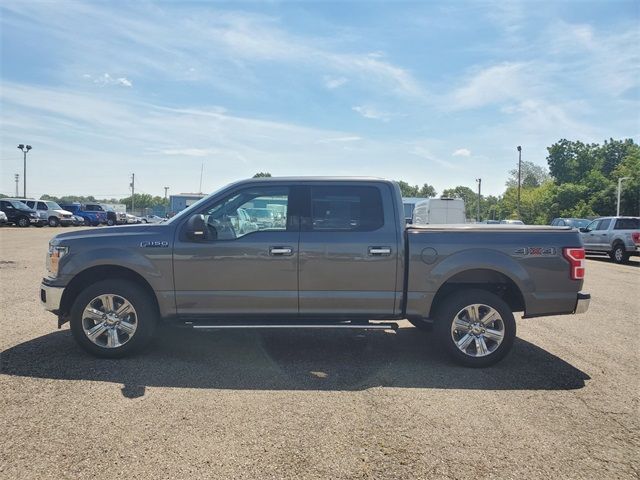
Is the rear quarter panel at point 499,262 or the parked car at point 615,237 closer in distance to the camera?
the rear quarter panel at point 499,262

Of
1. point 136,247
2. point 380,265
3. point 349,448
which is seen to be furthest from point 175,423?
point 380,265

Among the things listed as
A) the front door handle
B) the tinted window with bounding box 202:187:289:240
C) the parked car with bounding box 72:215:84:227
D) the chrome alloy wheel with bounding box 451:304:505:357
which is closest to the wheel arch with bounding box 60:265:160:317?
the tinted window with bounding box 202:187:289:240

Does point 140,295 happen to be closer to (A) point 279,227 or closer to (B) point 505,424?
(A) point 279,227

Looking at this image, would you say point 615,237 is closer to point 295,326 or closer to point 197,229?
point 295,326

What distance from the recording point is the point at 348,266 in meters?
5.12

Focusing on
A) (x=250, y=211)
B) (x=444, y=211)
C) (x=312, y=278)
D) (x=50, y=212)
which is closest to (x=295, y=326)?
(x=312, y=278)

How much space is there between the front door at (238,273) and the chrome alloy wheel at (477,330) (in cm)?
179

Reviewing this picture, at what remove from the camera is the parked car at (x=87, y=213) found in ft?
141

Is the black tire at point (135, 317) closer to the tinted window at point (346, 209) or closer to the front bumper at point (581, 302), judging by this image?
the tinted window at point (346, 209)

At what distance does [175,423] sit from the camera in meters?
3.69

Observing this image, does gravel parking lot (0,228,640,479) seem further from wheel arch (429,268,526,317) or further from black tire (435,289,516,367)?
wheel arch (429,268,526,317)

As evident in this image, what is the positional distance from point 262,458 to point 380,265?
8.16ft

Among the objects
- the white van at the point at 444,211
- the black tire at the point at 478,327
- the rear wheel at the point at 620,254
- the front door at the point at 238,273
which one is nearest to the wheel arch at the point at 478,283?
the black tire at the point at 478,327

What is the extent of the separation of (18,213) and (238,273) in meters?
34.8
